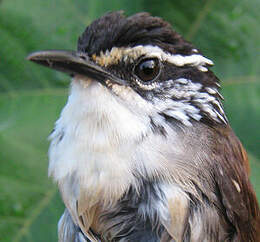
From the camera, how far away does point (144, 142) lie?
1.66 metres

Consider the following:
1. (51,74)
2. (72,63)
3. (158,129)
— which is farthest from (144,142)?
(51,74)

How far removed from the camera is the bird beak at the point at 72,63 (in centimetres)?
153

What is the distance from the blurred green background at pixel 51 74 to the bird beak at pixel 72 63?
869 mm

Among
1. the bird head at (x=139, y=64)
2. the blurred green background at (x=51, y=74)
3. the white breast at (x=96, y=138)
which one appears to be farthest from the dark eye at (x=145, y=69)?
the blurred green background at (x=51, y=74)

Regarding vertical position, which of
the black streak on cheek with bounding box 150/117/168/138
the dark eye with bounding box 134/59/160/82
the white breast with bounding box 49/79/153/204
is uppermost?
the dark eye with bounding box 134/59/160/82

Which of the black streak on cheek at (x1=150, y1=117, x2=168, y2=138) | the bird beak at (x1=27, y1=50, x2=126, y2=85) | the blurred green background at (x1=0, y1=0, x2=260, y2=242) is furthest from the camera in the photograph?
the blurred green background at (x1=0, y1=0, x2=260, y2=242)

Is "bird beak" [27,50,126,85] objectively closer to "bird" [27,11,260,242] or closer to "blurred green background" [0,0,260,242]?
"bird" [27,11,260,242]

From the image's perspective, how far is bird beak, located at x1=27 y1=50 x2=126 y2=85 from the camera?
153cm

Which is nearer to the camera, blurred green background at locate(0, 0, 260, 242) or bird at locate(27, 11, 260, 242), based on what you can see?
bird at locate(27, 11, 260, 242)

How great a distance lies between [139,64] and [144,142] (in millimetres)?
261

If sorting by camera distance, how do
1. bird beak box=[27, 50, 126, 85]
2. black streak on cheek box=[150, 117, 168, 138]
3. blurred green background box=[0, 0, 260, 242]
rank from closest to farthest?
bird beak box=[27, 50, 126, 85] < black streak on cheek box=[150, 117, 168, 138] < blurred green background box=[0, 0, 260, 242]

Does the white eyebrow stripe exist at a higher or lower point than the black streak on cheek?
higher

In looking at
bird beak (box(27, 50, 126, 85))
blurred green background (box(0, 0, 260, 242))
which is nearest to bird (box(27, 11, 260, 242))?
bird beak (box(27, 50, 126, 85))

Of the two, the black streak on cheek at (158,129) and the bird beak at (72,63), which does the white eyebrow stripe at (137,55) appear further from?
the black streak on cheek at (158,129)
